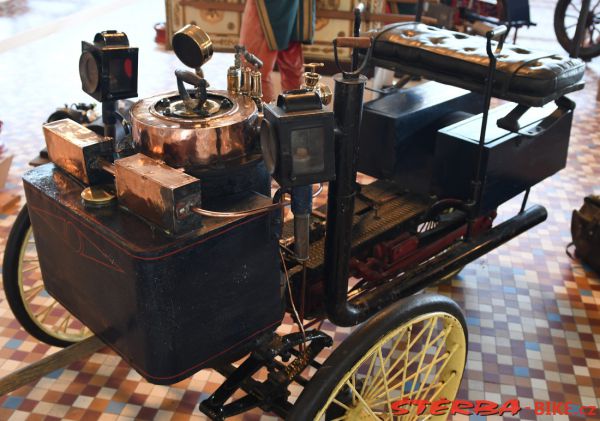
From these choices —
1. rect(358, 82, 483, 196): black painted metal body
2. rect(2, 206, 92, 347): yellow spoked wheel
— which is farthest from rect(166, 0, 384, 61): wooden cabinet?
rect(2, 206, 92, 347): yellow spoked wheel

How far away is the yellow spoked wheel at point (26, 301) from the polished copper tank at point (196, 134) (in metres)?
0.77

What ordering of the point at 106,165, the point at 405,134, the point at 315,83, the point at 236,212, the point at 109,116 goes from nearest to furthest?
1. the point at 236,212
2. the point at 106,165
3. the point at 315,83
4. the point at 109,116
5. the point at 405,134

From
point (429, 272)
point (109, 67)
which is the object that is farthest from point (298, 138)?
point (429, 272)

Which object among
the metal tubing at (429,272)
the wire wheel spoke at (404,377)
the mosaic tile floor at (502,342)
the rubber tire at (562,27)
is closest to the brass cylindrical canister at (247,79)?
the metal tubing at (429,272)

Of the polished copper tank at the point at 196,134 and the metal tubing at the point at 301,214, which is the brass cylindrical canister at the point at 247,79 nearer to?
the polished copper tank at the point at 196,134

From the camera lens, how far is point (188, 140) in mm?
1613

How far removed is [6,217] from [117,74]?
1873mm

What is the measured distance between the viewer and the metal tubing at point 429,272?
1.94 metres

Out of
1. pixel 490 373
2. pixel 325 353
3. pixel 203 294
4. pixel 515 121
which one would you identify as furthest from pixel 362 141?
pixel 203 294

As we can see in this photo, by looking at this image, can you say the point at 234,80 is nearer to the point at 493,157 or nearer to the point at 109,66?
the point at 109,66

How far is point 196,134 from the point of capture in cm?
161

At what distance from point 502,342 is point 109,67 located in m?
1.83

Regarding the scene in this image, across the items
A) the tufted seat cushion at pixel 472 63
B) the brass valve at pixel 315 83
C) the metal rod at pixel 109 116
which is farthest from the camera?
the tufted seat cushion at pixel 472 63

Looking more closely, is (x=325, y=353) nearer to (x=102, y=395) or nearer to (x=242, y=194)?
(x=102, y=395)
